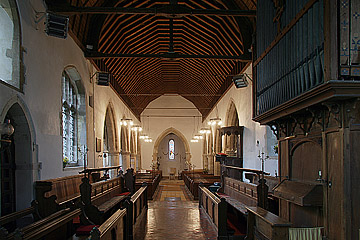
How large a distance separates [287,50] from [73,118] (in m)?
7.29

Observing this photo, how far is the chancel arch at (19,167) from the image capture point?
6535 mm

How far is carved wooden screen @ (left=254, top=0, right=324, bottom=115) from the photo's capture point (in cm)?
400


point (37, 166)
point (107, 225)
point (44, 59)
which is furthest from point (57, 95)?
point (107, 225)

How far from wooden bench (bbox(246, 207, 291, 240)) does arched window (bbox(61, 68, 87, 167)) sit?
5955 millimetres

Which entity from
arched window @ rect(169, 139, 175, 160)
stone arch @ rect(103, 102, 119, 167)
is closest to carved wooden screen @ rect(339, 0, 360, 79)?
stone arch @ rect(103, 102, 119, 167)

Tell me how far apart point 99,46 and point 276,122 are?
→ 25.1 feet

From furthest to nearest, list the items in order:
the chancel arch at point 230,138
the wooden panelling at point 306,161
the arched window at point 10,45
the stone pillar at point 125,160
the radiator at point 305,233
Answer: the stone pillar at point 125,160 → the chancel arch at point 230,138 → the arched window at point 10,45 → the wooden panelling at point 306,161 → the radiator at point 305,233

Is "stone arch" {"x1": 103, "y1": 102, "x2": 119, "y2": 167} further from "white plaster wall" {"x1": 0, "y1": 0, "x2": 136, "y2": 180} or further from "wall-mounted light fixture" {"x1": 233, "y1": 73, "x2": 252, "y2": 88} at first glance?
"wall-mounted light fixture" {"x1": 233, "y1": 73, "x2": 252, "y2": 88}

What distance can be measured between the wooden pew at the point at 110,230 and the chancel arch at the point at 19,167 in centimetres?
218

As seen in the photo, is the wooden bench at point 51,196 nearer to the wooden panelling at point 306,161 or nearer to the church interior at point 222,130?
the church interior at point 222,130

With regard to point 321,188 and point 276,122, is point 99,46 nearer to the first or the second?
point 276,122

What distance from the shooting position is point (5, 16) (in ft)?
20.3

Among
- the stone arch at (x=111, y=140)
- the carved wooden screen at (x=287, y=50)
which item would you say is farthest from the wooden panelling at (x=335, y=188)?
the stone arch at (x=111, y=140)

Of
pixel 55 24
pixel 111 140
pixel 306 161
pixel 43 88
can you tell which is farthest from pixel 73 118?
pixel 306 161
